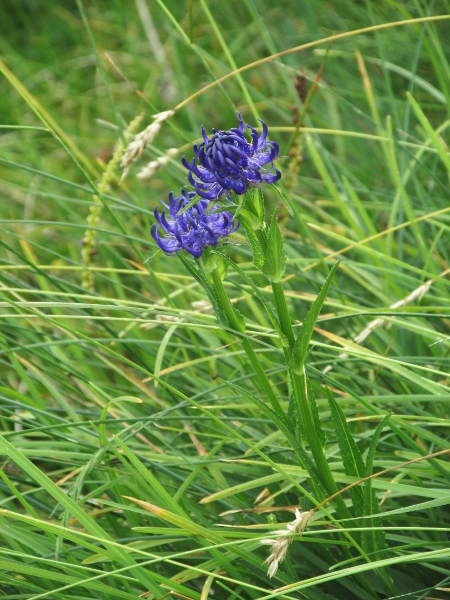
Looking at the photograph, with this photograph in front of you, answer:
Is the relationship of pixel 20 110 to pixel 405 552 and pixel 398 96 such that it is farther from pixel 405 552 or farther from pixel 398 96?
pixel 405 552

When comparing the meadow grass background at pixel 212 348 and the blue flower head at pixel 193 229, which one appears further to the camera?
the meadow grass background at pixel 212 348

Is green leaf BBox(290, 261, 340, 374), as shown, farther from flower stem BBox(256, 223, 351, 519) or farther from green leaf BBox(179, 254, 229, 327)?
green leaf BBox(179, 254, 229, 327)

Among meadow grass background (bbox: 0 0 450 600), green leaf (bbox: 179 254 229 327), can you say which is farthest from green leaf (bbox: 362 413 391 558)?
green leaf (bbox: 179 254 229 327)

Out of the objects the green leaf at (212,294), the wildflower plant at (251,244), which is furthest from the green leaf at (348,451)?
the green leaf at (212,294)

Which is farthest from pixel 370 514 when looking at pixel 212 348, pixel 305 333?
pixel 212 348

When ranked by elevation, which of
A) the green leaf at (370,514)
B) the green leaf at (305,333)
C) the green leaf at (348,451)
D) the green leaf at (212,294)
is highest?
the green leaf at (212,294)

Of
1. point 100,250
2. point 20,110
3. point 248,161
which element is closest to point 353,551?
point 248,161

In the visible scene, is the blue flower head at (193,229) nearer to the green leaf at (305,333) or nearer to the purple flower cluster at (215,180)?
the purple flower cluster at (215,180)
